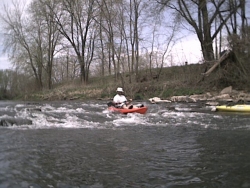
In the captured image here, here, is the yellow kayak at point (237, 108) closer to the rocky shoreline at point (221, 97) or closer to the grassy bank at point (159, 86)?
the rocky shoreline at point (221, 97)

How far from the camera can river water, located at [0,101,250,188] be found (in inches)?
147

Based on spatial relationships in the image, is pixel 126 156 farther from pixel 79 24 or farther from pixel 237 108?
pixel 79 24

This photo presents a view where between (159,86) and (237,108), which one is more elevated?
(159,86)

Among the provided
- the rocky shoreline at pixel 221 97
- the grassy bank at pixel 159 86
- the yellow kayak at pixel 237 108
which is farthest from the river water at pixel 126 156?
the grassy bank at pixel 159 86

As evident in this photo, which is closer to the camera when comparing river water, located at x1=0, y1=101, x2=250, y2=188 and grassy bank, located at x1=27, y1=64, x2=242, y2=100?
river water, located at x1=0, y1=101, x2=250, y2=188

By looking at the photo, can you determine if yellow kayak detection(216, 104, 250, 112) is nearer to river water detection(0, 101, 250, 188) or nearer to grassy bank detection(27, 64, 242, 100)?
river water detection(0, 101, 250, 188)

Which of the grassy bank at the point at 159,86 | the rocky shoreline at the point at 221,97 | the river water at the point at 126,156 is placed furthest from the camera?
the grassy bank at the point at 159,86

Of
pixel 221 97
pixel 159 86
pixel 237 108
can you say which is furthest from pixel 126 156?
pixel 159 86

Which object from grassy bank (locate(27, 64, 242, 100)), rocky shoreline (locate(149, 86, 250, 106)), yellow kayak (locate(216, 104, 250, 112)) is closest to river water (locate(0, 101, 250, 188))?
yellow kayak (locate(216, 104, 250, 112))

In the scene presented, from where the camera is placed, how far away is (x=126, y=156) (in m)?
4.95

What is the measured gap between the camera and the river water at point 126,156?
373 centimetres

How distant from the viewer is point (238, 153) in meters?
4.94

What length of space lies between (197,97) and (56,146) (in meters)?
14.1

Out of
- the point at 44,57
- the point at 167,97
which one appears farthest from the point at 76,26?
the point at 167,97
